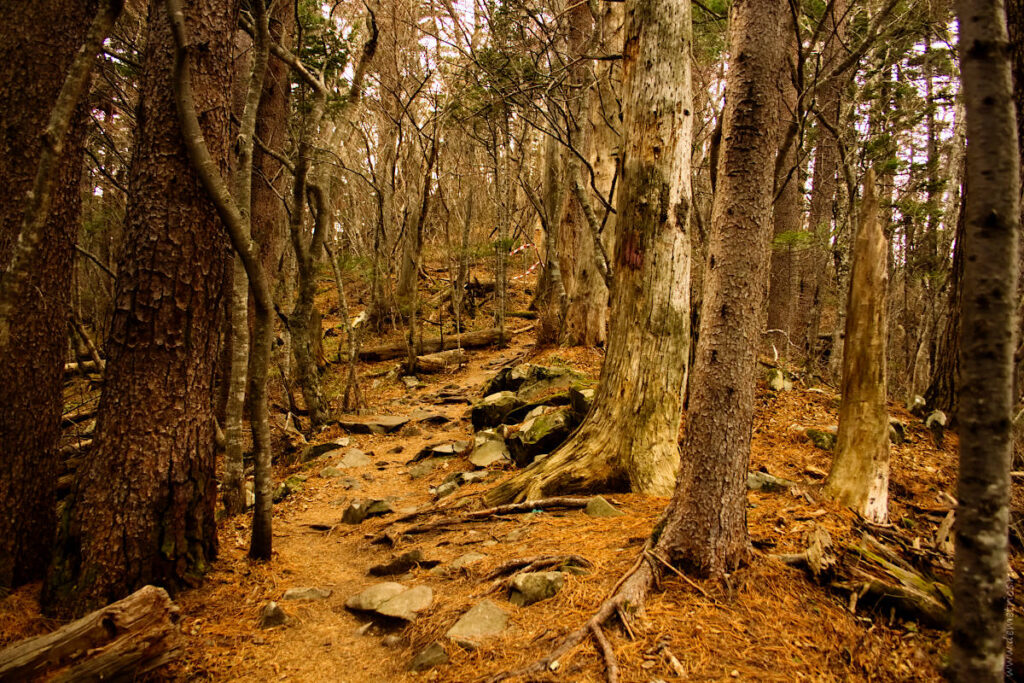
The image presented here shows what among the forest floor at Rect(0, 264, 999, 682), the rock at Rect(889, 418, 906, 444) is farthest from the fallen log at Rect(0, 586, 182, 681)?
the rock at Rect(889, 418, 906, 444)

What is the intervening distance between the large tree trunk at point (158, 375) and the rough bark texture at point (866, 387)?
419cm

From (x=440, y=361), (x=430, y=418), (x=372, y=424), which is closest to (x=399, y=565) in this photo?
(x=372, y=424)

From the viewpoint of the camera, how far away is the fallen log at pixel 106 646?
2218 mm

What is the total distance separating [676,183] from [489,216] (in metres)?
15.3

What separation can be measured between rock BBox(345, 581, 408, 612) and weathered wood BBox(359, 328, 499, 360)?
1060 cm

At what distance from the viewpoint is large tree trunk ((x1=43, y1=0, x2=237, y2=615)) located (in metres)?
3.02

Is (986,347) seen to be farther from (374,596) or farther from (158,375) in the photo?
(158,375)

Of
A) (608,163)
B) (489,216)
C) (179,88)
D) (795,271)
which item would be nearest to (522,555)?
(179,88)

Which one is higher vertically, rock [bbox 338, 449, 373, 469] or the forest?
Result: the forest

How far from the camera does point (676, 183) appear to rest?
430cm

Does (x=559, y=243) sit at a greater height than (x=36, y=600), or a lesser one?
greater

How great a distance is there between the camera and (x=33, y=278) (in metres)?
3.45

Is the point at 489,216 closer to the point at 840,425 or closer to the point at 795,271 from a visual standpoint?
the point at 795,271

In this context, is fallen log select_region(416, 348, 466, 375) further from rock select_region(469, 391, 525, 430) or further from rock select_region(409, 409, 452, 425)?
rock select_region(469, 391, 525, 430)
